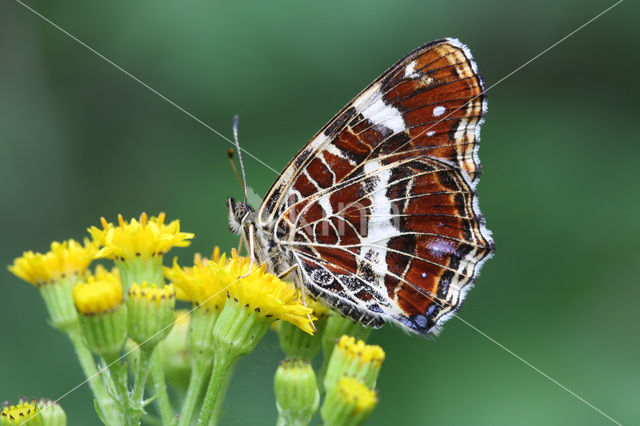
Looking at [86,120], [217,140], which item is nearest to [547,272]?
[217,140]

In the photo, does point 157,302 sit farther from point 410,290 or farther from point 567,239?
point 567,239

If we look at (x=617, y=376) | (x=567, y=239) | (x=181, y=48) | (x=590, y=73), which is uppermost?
(x=181, y=48)

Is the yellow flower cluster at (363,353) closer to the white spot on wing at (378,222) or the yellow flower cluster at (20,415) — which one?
the white spot on wing at (378,222)

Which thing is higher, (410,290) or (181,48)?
(181,48)

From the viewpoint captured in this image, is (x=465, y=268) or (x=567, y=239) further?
(x=567, y=239)

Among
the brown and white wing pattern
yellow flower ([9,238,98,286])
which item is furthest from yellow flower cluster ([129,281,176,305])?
the brown and white wing pattern

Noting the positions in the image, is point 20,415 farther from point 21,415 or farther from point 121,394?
point 121,394

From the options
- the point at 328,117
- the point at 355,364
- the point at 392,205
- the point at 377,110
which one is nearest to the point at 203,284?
the point at 355,364
